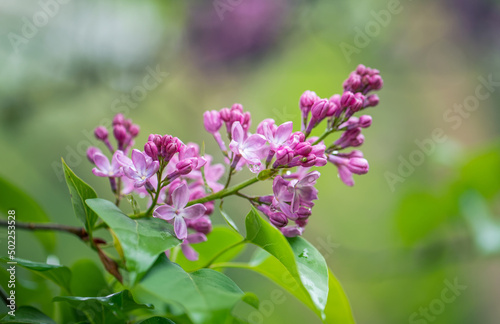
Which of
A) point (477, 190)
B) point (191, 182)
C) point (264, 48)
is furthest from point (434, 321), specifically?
point (191, 182)

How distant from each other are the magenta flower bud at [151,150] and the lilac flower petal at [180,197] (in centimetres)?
6

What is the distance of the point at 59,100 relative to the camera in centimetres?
215

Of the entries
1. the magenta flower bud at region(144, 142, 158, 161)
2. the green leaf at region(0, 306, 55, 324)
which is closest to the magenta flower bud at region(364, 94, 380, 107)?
the magenta flower bud at region(144, 142, 158, 161)

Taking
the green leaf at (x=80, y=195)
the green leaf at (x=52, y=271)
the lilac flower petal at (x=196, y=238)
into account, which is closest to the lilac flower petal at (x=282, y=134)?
the lilac flower petal at (x=196, y=238)

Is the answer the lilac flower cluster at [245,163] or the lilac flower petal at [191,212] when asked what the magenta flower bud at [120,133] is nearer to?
the lilac flower cluster at [245,163]

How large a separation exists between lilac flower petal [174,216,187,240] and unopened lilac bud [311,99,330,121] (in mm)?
312

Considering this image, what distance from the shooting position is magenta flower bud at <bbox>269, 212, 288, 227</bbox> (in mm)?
824

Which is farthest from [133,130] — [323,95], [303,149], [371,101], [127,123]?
[323,95]

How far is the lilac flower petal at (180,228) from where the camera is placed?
0.75 meters

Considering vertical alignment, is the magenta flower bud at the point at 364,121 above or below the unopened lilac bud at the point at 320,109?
below

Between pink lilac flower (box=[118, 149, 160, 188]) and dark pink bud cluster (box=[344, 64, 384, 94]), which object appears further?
dark pink bud cluster (box=[344, 64, 384, 94])

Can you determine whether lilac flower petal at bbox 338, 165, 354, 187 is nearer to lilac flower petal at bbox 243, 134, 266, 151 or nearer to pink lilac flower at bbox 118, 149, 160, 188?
lilac flower petal at bbox 243, 134, 266, 151

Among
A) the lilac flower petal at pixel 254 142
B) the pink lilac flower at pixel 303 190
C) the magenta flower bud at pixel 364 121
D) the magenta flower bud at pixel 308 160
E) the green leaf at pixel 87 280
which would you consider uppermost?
the magenta flower bud at pixel 364 121

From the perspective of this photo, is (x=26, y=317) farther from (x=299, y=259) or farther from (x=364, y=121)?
(x=364, y=121)
